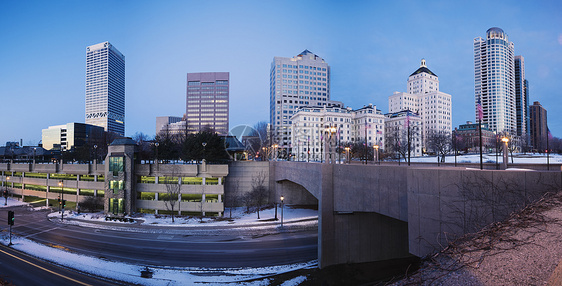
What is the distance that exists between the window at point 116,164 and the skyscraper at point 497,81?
662 ft

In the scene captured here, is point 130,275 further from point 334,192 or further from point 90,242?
point 334,192

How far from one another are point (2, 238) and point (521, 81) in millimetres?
274733

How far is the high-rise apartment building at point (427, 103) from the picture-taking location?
6029 inches

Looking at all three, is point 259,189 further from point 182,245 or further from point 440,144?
point 440,144

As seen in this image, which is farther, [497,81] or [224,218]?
[497,81]

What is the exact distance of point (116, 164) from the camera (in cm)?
4578

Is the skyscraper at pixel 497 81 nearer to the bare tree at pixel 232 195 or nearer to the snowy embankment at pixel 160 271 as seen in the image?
the bare tree at pixel 232 195

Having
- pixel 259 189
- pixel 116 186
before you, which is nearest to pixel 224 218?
pixel 259 189

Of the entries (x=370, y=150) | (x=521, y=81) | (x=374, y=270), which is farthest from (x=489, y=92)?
(x=374, y=270)

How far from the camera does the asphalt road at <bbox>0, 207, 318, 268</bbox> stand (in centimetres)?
2469

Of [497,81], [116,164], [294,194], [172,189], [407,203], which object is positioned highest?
[497,81]

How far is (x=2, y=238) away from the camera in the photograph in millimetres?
30047

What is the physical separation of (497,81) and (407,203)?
8302 inches

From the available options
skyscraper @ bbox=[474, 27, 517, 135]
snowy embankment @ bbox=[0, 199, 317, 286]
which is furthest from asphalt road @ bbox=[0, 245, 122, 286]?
skyscraper @ bbox=[474, 27, 517, 135]
